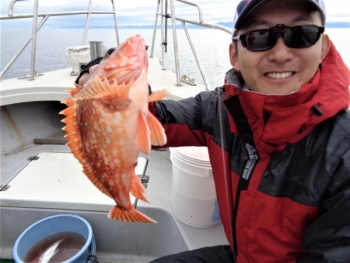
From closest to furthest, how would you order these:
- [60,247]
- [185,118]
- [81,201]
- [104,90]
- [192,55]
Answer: [104,90], [185,118], [60,247], [81,201], [192,55]

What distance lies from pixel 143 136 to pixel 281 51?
79 cm

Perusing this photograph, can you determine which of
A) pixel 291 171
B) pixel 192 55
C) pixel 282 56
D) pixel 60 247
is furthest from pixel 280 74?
pixel 192 55

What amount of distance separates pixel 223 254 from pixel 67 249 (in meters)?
1.51

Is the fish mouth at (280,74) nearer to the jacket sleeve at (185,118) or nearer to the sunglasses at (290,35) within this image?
the sunglasses at (290,35)

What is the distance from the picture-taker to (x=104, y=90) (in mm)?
1070

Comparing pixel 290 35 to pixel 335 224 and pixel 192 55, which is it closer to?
pixel 335 224

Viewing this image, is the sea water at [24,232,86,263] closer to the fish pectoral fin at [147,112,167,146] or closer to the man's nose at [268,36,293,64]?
the fish pectoral fin at [147,112,167,146]

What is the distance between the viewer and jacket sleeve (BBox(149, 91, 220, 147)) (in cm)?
188

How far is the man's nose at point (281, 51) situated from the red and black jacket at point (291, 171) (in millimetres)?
178

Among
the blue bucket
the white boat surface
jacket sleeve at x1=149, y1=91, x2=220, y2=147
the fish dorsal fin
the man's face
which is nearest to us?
the fish dorsal fin

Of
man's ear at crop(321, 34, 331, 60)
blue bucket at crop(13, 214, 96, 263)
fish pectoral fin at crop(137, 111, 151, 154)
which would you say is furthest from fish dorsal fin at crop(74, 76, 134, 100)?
blue bucket at crop(13, 214, 96, 263)

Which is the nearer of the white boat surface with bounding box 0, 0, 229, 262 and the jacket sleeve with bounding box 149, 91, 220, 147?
the jacket sleeve with bounding box 149, 91, 220, 147

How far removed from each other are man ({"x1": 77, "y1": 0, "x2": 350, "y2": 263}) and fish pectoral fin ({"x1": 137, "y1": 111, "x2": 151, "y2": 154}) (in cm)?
61

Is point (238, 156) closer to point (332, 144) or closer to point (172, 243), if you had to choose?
point (332, 144)
